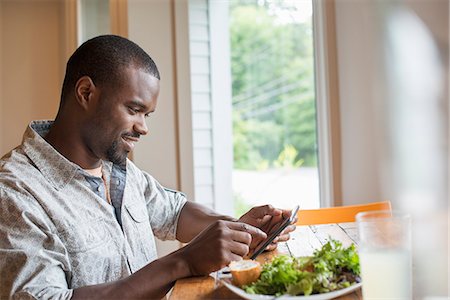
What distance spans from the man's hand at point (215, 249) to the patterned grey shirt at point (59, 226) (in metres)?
0.25

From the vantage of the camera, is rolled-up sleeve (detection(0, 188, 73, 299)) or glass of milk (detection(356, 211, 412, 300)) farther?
rolled-up sleeve (detection(0, 188, 73, 299))

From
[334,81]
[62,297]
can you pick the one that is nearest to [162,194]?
[62,297]

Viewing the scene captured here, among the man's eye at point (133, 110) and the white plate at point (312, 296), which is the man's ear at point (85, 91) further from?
the white plate at point (312, 296)

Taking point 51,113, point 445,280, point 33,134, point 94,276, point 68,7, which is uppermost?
point 68,7

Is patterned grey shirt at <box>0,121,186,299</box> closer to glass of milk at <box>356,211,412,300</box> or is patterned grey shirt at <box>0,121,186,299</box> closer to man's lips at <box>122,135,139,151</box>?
man's lips at <box>122,135,139,151</box>

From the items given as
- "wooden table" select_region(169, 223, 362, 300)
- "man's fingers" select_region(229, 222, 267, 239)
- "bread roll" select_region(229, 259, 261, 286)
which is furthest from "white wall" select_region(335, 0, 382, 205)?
"bread roll" select_region(229, 259, 261, 286)

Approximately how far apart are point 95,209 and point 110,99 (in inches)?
11.2

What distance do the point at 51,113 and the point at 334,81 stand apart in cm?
174

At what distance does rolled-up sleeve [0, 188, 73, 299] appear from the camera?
3.49ft

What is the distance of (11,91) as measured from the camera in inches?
128

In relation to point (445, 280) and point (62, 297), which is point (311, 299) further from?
point (445, 280)

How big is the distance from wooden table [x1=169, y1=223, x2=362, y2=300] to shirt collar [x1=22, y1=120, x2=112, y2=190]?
0.41 meters

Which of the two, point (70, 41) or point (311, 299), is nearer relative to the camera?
point (311, 299)

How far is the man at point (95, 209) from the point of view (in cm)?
111
